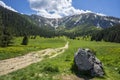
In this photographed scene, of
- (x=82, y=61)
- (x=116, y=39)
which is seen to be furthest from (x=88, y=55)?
(x=116, y=39)

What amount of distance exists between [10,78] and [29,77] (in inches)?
77.8

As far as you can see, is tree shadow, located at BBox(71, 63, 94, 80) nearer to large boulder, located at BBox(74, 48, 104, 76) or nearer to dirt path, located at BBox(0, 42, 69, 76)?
large boulder, located at BBox(74, 48, 104, 76)

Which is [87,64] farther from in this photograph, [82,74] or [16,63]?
[16,63]

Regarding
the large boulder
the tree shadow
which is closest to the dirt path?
the tree shadow

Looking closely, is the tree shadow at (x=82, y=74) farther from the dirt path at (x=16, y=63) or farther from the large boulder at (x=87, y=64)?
the dirt path at (x=16, y=63)

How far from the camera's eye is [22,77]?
22391mm

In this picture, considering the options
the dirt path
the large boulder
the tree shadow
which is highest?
the large boulder

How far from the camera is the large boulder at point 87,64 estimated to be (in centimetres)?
2612

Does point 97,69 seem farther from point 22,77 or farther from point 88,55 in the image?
point 22,77

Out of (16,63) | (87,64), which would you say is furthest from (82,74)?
(16,63)

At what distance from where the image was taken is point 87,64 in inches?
1040

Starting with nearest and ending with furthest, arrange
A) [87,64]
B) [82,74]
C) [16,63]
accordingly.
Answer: [82,74], [87,64], [16,63]

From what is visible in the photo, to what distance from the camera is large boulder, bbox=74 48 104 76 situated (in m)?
26.1

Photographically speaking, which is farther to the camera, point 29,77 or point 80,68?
point 80,68
